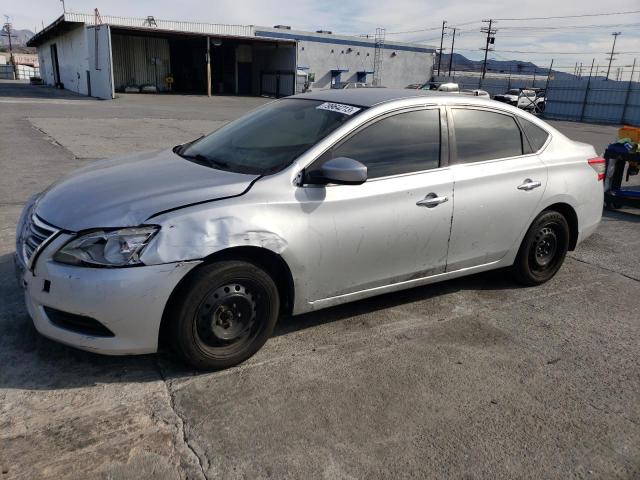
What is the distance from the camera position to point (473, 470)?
2.52 meters

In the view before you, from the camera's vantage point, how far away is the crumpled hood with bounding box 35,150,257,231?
9.60 ft

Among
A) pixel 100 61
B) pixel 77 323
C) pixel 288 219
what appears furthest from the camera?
pixel 100 61

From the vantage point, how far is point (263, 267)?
10.8 ft

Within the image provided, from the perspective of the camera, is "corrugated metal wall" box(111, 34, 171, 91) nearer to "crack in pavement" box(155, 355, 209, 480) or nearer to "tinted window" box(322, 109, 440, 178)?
A: "tinted window" box(322, 109, 440, 178)

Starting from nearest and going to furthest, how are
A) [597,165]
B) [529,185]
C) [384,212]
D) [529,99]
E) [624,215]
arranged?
[384,212] → [529,185] → [597,165] → [624,215] → [529,99]

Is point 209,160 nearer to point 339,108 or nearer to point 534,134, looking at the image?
point 339,108

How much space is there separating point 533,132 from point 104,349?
3.76 metres

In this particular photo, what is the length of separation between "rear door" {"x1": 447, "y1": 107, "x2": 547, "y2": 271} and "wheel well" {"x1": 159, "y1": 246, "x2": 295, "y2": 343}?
53.2 inches

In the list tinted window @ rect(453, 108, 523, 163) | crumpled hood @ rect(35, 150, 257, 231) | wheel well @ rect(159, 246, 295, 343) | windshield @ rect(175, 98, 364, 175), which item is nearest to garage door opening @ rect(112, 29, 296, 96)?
windshield @ rect(175, 98, 364, 175)

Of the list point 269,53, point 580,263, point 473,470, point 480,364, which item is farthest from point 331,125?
point 269,53

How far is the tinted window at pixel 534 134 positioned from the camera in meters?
4.55

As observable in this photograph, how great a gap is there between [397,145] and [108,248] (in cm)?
205

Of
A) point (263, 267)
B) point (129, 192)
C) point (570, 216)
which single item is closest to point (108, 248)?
point (129, 192)

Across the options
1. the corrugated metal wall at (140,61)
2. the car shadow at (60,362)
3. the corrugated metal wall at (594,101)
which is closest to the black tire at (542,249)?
the car shadow at (60,362)
